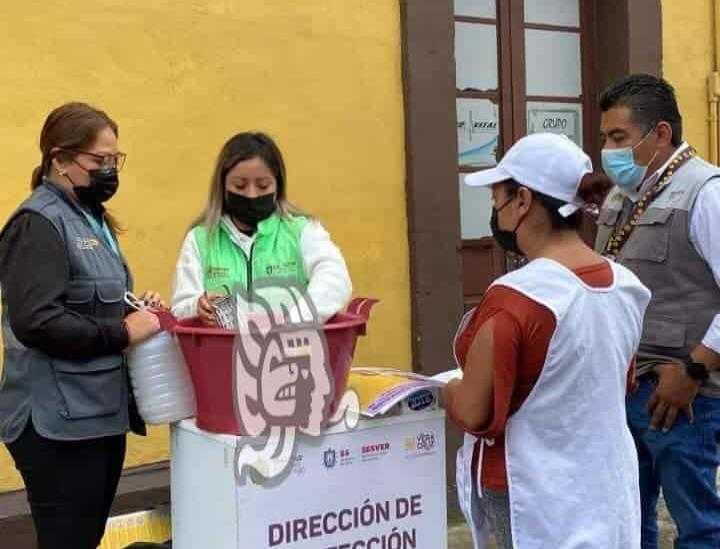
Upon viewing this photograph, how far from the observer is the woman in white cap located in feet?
7.48

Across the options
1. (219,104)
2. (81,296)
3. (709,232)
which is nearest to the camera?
(81,296)

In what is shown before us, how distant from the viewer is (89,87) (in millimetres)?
4207

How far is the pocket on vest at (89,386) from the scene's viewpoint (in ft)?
8.80

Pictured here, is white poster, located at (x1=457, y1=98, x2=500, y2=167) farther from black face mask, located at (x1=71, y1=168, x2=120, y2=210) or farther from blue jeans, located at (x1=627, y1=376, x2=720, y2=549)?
black face mask, located at (x1=71, y1=168, x2=120, y2=210)

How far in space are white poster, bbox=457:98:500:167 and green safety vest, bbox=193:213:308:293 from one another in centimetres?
285

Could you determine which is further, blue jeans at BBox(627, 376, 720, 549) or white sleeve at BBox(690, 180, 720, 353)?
blue jeans at BBox(627, 376, 720, 549)

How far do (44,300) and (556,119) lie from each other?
4.16 metres

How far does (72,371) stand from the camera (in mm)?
2688

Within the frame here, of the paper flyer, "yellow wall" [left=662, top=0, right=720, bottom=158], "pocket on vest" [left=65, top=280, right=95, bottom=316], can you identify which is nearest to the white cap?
the paper flyer

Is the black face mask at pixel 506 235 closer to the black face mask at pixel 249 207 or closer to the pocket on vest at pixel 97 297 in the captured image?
the black face mask at pixel 249 207

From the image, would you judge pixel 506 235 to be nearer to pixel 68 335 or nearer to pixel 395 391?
pixel 395 391

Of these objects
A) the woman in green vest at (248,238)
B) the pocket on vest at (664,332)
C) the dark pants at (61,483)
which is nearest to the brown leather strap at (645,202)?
the pocket on vest at (664,332)

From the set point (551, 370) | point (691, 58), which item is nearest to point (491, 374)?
point (551, 370)

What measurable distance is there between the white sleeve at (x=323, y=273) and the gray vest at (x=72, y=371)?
56cm
